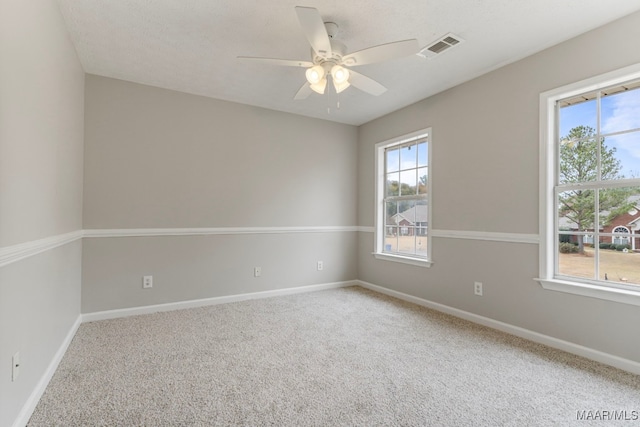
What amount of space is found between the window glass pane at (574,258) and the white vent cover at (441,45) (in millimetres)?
1785

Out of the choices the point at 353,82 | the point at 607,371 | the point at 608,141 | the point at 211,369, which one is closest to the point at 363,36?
the point at 353,82

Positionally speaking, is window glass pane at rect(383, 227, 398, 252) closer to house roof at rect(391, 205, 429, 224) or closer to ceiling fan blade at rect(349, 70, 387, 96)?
house roof at rect(391, 205, 429, 224)

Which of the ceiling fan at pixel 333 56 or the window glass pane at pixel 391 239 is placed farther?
the window glass pane at pixel 391 239

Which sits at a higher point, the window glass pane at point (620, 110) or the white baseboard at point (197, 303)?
the window glass pane at point (620, 110)

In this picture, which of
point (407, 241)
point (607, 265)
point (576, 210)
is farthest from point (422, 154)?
point (607, 265)

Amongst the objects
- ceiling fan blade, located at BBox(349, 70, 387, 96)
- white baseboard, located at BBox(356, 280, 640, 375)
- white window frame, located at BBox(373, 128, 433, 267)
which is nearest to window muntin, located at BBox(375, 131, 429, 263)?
white window frame, located at BBox(373, 128, 433, 267)

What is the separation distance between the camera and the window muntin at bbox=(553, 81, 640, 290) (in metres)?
2.19

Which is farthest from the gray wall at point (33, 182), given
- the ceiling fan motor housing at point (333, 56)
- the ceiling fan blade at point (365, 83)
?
the ceiling fan blade at point (365, 83)

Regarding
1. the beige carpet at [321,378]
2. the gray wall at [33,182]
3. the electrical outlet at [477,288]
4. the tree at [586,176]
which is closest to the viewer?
the gray wall at [33,182]

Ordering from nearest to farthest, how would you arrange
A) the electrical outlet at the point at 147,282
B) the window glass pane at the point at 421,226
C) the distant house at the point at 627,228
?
1. the distant house at the point at 627,228
2. the electrical outlet at the point at 147,282
3. the window glass pane at the point at 421,226

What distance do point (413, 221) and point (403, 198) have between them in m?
0.33

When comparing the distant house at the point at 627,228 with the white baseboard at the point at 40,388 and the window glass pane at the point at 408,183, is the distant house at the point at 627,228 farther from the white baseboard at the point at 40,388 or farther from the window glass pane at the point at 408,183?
the white baseboard at the point at 40,388

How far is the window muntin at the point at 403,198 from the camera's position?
3.75 m

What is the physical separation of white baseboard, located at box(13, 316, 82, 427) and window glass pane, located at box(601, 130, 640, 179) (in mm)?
3880
